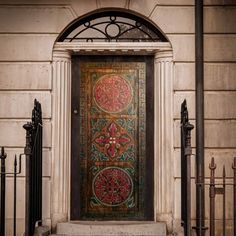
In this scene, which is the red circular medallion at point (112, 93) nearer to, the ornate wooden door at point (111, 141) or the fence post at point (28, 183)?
the ornate wooden door at point (111, 141)

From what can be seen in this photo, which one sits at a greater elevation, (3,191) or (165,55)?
(165,55)

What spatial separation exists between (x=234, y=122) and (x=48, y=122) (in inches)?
109

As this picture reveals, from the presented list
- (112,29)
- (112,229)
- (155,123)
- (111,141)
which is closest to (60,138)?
(111,141)

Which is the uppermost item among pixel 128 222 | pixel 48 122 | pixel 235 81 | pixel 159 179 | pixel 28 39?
pixel 28 39

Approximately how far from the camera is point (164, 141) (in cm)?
929

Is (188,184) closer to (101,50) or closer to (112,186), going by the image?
(112,186)

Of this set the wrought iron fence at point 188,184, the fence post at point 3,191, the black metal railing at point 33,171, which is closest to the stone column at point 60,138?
the black metal railing at point 33,171

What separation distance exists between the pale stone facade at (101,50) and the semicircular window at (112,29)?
21 centimetres

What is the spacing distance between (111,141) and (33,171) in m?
1.71

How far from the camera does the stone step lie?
8703 mm

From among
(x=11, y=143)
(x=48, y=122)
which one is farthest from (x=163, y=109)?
(x=11, y=143)

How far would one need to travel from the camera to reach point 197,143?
9102mm

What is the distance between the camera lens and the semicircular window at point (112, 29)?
31.3 feet

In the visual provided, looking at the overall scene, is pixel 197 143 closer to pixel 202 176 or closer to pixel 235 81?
pixel 202 176
